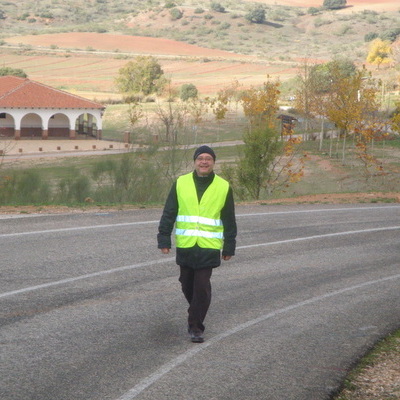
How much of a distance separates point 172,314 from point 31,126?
197ft

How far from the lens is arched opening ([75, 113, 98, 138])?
2724 inches

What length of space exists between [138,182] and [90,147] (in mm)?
32677

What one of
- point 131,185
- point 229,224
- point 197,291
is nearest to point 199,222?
point 229,224

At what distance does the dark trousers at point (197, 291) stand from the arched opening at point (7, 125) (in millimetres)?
60002

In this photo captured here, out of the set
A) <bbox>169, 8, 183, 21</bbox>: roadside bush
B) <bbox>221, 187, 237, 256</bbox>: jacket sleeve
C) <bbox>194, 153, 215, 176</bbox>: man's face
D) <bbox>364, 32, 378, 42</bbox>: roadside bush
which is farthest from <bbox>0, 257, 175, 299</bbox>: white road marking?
<bbox>169, 8, 183, 21</bbox>: roadside bush

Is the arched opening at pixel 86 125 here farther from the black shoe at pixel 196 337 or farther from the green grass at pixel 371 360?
the black shoe at pixel 196 337

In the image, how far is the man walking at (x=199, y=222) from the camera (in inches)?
294

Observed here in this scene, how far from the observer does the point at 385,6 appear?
199 metres

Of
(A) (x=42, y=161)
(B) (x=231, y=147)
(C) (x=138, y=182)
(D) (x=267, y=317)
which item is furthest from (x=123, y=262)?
(B) (x=231, y=147)

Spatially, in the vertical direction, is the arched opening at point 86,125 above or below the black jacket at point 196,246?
below

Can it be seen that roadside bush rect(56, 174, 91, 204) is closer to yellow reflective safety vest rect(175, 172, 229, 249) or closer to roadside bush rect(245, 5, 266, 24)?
yellow reflective safety vest rect(175, 172, 229, 249)

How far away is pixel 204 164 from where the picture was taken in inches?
292

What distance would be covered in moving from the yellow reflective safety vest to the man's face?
0.15 metres

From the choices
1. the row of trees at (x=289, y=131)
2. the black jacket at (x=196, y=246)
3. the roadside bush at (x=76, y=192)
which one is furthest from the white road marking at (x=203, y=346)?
the row of trees at (x=289, y=131)
